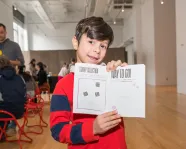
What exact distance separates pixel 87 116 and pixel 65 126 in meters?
0.12

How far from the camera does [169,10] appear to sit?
38.0 ft

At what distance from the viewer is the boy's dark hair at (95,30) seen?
1021mm

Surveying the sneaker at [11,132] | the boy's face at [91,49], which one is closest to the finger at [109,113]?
the boy's face at [91,49]

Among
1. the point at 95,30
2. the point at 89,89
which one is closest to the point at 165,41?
the point at 95,30

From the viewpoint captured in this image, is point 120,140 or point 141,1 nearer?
point 120,140

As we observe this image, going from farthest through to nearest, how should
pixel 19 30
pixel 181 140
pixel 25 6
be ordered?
pixel 19 30, pixel 25 6, pixel 181 140

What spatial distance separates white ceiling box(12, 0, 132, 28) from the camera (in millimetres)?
12297

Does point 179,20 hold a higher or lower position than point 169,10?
lower

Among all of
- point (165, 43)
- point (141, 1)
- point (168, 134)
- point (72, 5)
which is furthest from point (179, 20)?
point (72, 5)

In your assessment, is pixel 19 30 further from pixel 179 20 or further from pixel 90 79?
pixel 90 79

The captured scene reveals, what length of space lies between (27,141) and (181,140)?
202 centimetres

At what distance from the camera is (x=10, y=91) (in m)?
3.28

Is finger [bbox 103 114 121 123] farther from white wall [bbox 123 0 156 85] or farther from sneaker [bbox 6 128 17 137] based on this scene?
white wall [bbox 123 0 156 85]

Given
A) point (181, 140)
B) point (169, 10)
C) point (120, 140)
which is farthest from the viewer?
point (169, 10)
